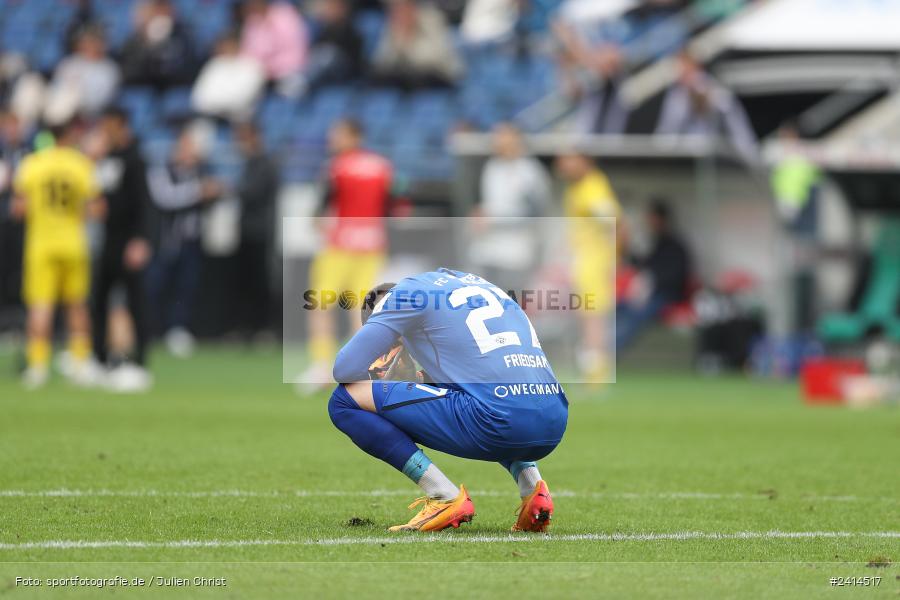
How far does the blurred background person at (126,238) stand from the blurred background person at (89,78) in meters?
8.69

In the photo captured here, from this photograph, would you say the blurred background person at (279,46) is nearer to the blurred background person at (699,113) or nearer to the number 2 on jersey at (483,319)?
the blurred background person at (699,113)

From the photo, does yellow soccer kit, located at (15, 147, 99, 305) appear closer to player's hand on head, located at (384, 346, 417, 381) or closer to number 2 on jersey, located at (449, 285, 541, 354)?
player's hand on head, located at (384, 346, 417, 381)

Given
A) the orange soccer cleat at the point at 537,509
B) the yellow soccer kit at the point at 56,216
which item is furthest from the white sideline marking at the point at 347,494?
the yellow soccer kit at the point at 56,216

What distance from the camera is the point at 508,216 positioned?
17438mm

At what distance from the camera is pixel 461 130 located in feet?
71.7

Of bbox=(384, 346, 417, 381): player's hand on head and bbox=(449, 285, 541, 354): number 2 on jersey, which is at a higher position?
bbox=(449, 285, 541, 354): number 2 on jersey

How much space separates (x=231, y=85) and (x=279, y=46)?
3.39ft

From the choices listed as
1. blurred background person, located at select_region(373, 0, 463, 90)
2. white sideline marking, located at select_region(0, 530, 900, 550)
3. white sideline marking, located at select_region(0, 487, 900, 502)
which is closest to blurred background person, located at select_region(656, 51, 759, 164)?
blurred background person, located at select_region(373, 0, 463, 90)

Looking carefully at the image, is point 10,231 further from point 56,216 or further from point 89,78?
point 56,216

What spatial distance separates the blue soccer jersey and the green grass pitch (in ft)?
2.18

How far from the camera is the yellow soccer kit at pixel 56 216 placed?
15758 millimetres

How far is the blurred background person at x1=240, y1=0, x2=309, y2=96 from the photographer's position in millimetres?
25500

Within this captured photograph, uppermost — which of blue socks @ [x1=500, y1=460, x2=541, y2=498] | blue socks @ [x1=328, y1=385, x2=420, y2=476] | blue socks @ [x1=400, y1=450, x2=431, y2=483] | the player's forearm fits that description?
the player's forearm

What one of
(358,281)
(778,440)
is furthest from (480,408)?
(358,281)
